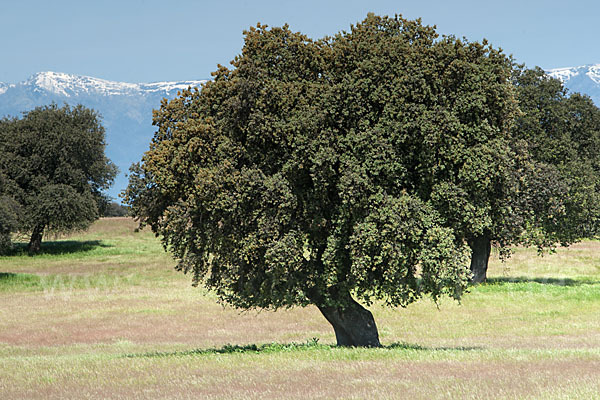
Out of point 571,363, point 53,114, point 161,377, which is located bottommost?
point 161,377

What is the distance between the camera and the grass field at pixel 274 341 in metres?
14.2

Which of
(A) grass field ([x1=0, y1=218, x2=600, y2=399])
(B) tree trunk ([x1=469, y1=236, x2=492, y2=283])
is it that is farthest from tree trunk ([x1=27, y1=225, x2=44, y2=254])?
(B) tree trunk ([x1=469, y1=236, x2=492, y2=283])

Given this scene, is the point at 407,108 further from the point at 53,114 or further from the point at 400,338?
the point at 53,114

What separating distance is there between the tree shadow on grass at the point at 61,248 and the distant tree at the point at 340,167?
202 ft

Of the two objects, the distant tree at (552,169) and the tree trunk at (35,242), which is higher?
the distant tree at (552,169)

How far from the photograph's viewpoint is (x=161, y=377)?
15852 millimetres

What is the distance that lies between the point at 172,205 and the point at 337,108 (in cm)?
656

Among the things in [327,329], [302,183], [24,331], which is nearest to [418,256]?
[302,183]

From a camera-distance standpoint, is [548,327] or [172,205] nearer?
[172,205]

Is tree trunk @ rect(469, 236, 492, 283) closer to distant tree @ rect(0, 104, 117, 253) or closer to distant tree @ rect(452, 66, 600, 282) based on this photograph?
distant tree @ rect(452, 66, 600, 282)

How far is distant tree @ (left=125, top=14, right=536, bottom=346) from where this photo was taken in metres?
19.1

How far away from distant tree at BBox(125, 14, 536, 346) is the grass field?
9.46ft

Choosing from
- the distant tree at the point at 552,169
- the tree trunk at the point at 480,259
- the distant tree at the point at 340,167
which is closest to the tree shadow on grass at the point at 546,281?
the tree trunk at the point at 480,259

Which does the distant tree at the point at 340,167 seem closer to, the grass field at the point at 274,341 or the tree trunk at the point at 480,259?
the grass field at the point at 274,341
